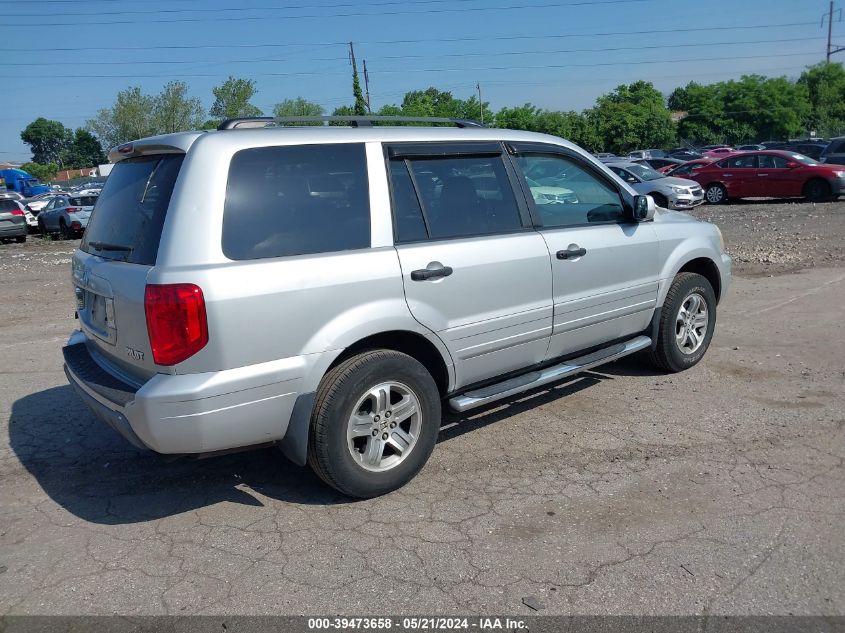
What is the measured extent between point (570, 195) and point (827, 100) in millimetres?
69595

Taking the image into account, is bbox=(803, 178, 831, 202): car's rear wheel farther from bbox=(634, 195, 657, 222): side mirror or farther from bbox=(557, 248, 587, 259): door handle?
bbox=(557, 248, 587, 259): door handle

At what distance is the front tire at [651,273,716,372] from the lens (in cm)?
576

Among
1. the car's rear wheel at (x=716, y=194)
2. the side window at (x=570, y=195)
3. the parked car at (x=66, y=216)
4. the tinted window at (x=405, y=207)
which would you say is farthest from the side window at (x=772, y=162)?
the parked car at (x=66, y=216)

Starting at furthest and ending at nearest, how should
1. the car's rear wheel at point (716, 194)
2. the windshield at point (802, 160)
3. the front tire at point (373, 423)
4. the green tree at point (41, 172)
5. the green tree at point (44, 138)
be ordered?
1. the green tree at point (44, 138)
2. the green tree at point (41, 172)
3. the car's rear wheel at point (716, 194)
4. the windshield at point (802, 160)
5. the front tire at point (373, 423)

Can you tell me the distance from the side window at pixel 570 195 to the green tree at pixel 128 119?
61638 mm

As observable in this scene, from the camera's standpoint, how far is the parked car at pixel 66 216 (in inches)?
929

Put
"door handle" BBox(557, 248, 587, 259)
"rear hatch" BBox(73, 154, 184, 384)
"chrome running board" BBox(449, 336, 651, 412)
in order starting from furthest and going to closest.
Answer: "door handle" BBox(557, 248, 587, 259), "chrome running board" BBox(449, 336, 651, 412), "rear hatch" BBox(73, 154, 184, 384)

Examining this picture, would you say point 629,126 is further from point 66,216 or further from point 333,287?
point 333,287

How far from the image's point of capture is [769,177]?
68.0 feet

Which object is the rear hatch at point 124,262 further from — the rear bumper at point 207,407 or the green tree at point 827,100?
the green tree at point 827,100

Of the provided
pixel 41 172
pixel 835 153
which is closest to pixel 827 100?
pixel 835 153

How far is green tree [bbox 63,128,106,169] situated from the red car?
96027 millimetres

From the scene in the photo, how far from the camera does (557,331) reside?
4.89m

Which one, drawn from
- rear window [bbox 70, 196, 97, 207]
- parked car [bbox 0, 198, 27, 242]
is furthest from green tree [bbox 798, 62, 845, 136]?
parked car [bbox 0, 198, 27, 242]
